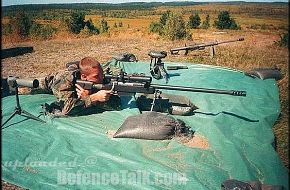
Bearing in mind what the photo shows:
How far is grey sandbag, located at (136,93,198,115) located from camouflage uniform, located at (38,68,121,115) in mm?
610

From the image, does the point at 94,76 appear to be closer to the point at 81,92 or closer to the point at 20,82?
the point at 81,92

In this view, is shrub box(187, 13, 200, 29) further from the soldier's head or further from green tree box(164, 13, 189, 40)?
the soldier's head

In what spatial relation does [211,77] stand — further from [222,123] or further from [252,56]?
[252,56]

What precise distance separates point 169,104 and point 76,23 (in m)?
28.5

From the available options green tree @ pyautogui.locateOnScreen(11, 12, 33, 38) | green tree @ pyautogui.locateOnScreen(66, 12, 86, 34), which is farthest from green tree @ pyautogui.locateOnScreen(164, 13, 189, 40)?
green tree @ pyautogui.locateOnScreen(66, 12, 86, 34)

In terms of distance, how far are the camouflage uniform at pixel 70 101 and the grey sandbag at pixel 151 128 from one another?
3.23ft

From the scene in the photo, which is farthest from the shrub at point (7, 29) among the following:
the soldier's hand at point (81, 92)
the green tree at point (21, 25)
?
the soldier's hand at point (81, 92)

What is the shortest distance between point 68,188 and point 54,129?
1.81m

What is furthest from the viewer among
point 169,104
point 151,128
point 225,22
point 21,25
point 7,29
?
point 225,22

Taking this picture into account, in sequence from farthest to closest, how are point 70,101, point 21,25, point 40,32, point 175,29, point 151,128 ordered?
point 40,32 → point 21,25 → point 175,29 → point 70,101 → point 151,128

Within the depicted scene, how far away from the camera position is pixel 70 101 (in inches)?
229

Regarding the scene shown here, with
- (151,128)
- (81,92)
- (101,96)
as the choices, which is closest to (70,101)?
(81,92)

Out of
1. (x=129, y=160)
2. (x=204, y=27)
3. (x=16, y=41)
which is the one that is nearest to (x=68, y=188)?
(x=129, y=160)

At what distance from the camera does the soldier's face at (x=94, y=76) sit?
584cm
